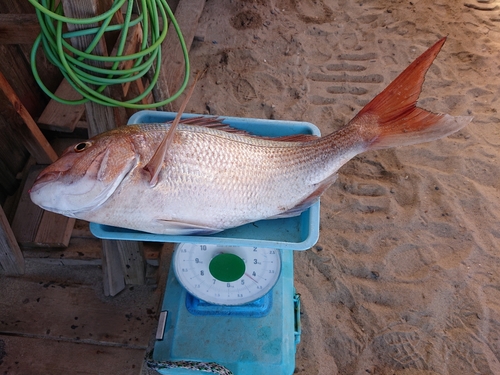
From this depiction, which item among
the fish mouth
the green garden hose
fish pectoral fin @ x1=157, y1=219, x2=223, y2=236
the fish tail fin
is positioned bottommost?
fish pectoral fin @ x1=157, y1=219, x2=223, y2=236

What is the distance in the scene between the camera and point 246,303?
134cm

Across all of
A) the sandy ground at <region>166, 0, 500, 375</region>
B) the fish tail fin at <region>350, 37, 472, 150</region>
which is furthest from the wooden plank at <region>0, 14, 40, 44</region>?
the sandy ground at <region>166, 0, 500, 375</region>

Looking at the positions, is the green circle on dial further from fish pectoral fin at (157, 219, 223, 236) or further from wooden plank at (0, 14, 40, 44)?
wooden plank at (0, 14, 40, 44)

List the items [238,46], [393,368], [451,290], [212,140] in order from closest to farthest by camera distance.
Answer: [212,140]
[393,368]
[451,290]
[238,46]

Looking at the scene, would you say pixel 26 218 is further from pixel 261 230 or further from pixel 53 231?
pixel 261 230

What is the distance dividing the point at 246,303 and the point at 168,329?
0.96ft

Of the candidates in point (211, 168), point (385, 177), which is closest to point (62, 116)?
point (211, 168)

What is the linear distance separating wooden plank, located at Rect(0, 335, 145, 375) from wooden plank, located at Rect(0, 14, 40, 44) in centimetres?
136

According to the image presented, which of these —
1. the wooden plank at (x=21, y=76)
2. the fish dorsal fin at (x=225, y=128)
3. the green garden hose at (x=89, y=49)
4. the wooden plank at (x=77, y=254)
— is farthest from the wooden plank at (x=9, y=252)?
the fish dorsal fin at (x=225, y=128)

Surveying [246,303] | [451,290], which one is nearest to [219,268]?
[246,303]

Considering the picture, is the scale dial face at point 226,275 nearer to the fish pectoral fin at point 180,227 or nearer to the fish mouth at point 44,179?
the fish pectoral fin at point 180,227

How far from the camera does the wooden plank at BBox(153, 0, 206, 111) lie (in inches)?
85.1

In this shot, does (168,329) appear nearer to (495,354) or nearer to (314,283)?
(314,283)

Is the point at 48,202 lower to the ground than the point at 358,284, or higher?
higher
